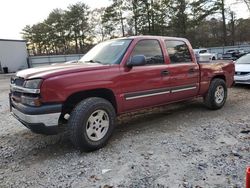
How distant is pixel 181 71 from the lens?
6020mm

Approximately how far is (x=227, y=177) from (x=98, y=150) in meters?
1.99

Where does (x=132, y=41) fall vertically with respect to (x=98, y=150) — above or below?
above

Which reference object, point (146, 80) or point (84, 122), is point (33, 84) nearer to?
point (84, 122)

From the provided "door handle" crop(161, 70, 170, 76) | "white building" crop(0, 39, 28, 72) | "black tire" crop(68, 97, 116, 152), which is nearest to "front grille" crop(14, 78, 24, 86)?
"black tire" crop(68, 97, 116, 152)

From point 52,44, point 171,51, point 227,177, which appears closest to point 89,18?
point 52,44

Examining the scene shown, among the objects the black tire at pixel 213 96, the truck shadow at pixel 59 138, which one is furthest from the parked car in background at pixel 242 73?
the truck shadow at pixel 59 138

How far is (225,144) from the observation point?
4.68 m

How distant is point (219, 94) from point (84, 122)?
13.6ft

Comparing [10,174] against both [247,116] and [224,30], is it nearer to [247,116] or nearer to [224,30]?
[247,116]

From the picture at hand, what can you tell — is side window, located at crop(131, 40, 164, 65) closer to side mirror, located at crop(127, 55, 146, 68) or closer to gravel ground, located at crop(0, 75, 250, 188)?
side mirror, located at crop(127, 55, 146, 68)

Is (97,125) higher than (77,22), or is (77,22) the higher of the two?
(77,22)

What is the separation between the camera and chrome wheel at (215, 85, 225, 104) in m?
7.05

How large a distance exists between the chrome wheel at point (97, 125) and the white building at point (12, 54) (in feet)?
96.6

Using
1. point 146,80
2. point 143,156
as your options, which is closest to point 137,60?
point 146,80
